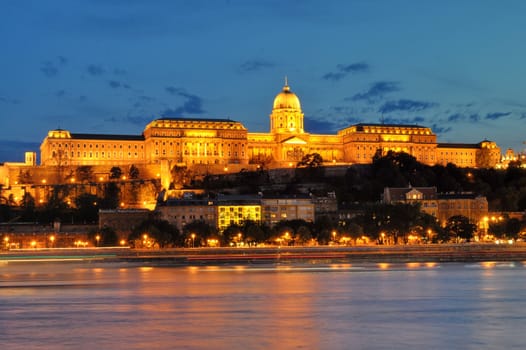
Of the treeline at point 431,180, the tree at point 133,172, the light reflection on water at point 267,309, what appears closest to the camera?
the light reflection on water at point 267,309

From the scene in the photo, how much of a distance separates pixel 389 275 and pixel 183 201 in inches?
1608

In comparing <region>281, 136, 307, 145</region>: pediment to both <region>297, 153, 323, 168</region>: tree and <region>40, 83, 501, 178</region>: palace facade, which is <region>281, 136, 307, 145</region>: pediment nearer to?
<region>40, 83, 501, 178</region>: palace facade

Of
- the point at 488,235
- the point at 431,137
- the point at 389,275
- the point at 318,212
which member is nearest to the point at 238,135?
the point at 431,137

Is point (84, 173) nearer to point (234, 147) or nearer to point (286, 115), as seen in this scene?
point (234, 147)

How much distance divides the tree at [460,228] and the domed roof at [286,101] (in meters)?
64.6

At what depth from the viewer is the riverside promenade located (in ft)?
204

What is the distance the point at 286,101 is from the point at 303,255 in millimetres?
78489

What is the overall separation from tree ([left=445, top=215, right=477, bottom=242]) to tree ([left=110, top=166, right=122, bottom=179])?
162ft

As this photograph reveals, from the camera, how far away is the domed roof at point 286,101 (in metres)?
141

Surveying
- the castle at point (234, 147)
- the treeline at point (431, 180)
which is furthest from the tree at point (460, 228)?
the castle at point (234, 147)

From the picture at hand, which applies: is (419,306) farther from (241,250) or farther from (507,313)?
(241,250)

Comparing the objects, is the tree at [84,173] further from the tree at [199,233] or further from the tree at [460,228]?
the tree at [460,228]

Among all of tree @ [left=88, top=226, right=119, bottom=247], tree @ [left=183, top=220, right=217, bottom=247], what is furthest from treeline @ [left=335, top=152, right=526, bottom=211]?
tree @ [left=88, top=226, right=119, bottom=247]

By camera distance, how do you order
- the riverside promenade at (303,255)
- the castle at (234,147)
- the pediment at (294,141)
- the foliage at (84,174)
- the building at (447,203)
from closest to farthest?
the riverside promenade at (303,255)
the building at (447,203)
the foliage at (84,174)
the castle at (234,147)
the pediment at (294,141)
